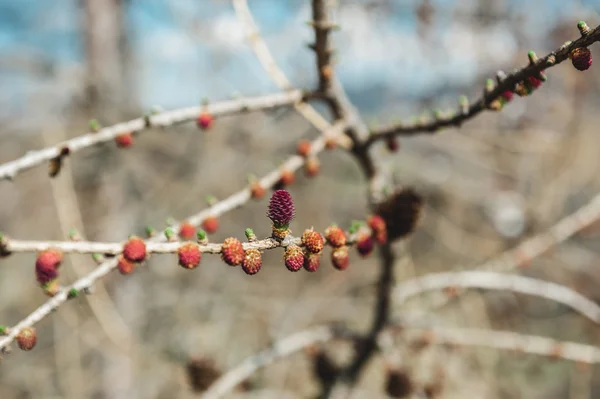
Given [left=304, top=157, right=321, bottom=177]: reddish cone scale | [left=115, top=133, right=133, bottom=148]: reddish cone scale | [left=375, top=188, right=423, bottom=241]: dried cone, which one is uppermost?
[left=304, top=157, right=321, bottom=177]: reddish cone scale

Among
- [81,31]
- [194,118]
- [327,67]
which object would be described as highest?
[81,31]

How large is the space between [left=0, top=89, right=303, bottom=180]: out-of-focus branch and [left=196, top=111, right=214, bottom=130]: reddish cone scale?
0.01 meters

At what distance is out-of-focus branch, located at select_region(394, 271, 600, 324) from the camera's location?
6.60ft

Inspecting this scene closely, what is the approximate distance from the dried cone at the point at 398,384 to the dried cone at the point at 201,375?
0.77m

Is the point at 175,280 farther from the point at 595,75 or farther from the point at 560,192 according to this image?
the point at 595,75

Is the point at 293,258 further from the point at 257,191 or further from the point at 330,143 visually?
the point at 330,143

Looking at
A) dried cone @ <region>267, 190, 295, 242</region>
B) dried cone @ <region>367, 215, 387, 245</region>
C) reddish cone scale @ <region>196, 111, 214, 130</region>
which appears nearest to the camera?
dried cone @ <region>267, 190, 295, 242</region>

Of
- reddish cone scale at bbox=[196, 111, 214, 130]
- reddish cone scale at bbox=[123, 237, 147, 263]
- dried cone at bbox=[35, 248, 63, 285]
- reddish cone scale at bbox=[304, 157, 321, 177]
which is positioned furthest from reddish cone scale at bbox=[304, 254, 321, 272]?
reddish cone scale at bbox=[304, 157, 321, 177]

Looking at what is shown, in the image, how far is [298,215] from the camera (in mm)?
7203

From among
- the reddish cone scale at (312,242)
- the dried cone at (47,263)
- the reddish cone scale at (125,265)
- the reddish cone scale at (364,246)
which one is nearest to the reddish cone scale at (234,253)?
the reddish cone scale at (312,242)

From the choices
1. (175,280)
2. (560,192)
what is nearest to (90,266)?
(175,280)

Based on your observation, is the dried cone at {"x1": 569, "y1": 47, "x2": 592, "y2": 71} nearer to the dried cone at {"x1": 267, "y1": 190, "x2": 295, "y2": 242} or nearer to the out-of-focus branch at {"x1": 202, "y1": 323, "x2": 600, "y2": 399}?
the dried cone at {"x1": 267, "y1": 190, "x2": 295, "y2": 242}

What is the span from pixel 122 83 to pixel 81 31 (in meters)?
0.61

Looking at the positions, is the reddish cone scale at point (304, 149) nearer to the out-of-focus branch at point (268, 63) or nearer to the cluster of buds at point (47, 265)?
the out-of-focus branch at point (268, 63)
